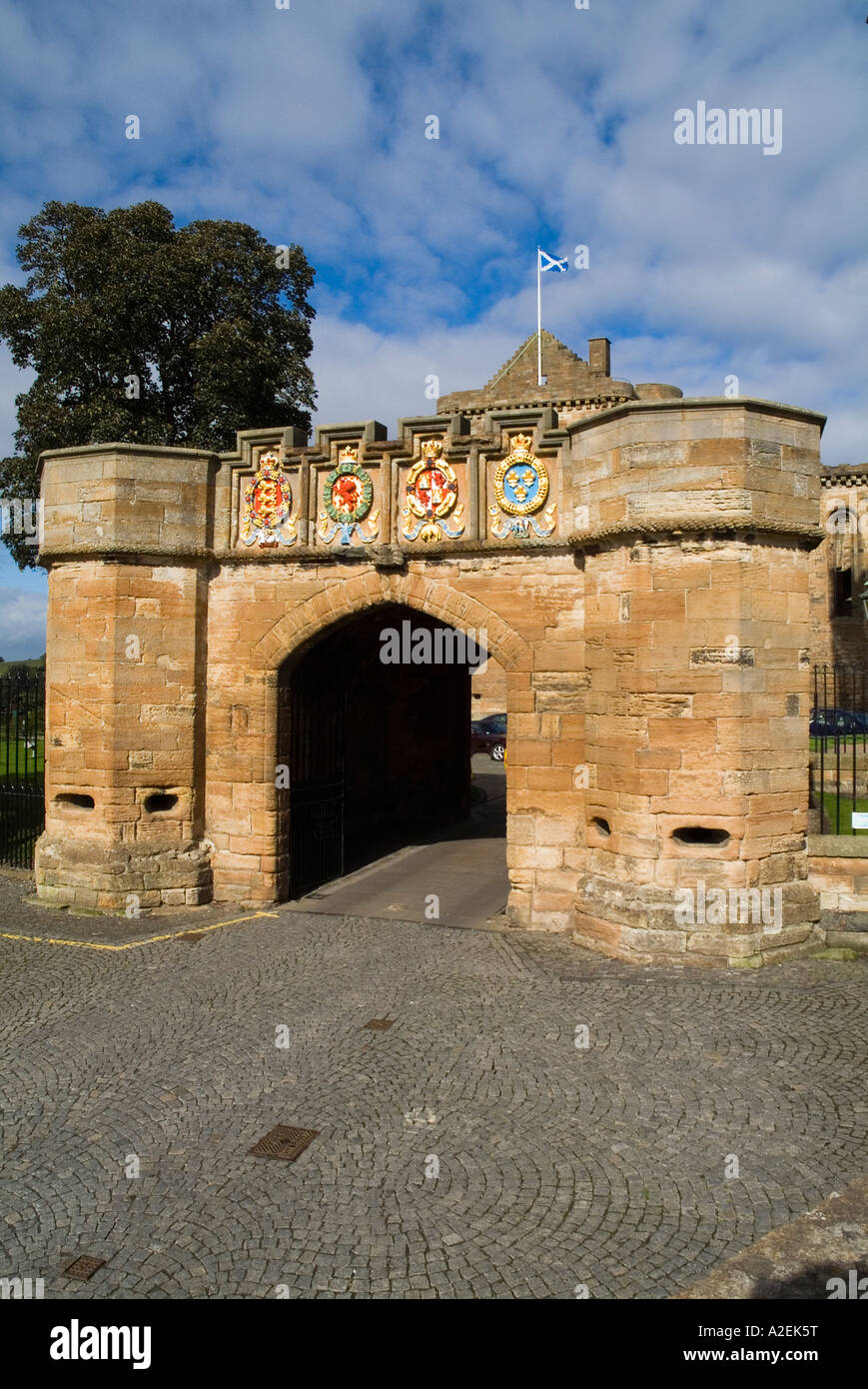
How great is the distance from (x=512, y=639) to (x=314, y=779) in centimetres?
371

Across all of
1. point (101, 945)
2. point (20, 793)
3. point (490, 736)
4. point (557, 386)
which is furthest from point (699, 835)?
point (557, 386)

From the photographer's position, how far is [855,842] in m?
8.90

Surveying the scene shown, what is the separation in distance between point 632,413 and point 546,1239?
702 centimetres

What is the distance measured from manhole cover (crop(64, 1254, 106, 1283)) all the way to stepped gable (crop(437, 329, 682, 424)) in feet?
96.5

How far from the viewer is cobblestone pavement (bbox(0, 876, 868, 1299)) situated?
4.33 metres

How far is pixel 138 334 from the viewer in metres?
18.0

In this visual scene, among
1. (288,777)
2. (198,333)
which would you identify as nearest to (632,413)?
(288,777)

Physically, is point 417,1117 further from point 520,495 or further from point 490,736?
point 490,736

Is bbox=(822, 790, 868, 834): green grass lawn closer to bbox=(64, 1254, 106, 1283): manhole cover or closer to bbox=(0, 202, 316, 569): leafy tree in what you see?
bbox=(64, 1254, 106, 1283): manhole cover

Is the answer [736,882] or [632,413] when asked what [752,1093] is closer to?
[736,882]

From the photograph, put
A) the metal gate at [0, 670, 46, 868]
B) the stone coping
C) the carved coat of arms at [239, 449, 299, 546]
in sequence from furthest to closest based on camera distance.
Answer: the metal gate at [0, 670, 46, 868] < the carved coat of arms at [239, 449, 299, 546] < the stone coping

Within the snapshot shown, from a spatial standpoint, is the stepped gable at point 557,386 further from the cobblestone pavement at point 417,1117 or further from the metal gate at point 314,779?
the cobblestone pavement at point 417,1117

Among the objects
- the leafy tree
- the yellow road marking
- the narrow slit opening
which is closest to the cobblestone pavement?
the yellow road marking
